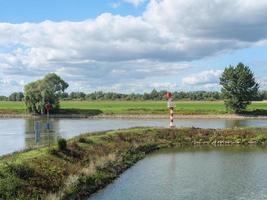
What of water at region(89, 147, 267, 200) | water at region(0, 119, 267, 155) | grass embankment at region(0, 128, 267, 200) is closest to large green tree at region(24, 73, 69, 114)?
water at region(0, 119, 267, 155)

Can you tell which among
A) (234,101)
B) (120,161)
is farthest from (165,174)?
(234,101)

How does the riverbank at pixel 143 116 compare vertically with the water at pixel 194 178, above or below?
above

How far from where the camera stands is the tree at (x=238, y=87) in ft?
359

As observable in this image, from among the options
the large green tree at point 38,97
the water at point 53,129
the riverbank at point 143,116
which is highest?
the large green tree at point 38,97

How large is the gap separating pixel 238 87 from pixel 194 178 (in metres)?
81.5

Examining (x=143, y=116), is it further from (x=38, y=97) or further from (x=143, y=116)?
(x=38, y=97)

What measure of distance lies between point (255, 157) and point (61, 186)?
862 inches

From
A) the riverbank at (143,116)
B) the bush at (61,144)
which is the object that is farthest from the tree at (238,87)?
the bush at (61,144)

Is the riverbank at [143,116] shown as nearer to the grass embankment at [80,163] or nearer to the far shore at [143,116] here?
the far shore at [143,116]

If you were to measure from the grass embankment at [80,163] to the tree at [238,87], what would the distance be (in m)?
55.6

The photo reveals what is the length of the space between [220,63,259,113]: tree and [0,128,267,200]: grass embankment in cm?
5556

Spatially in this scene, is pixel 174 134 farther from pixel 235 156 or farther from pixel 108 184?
pixel 108 184

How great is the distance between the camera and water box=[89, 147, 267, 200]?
2669 cm

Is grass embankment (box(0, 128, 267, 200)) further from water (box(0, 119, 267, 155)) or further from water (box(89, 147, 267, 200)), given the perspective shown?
water (box(0, 119, 267, 155))
